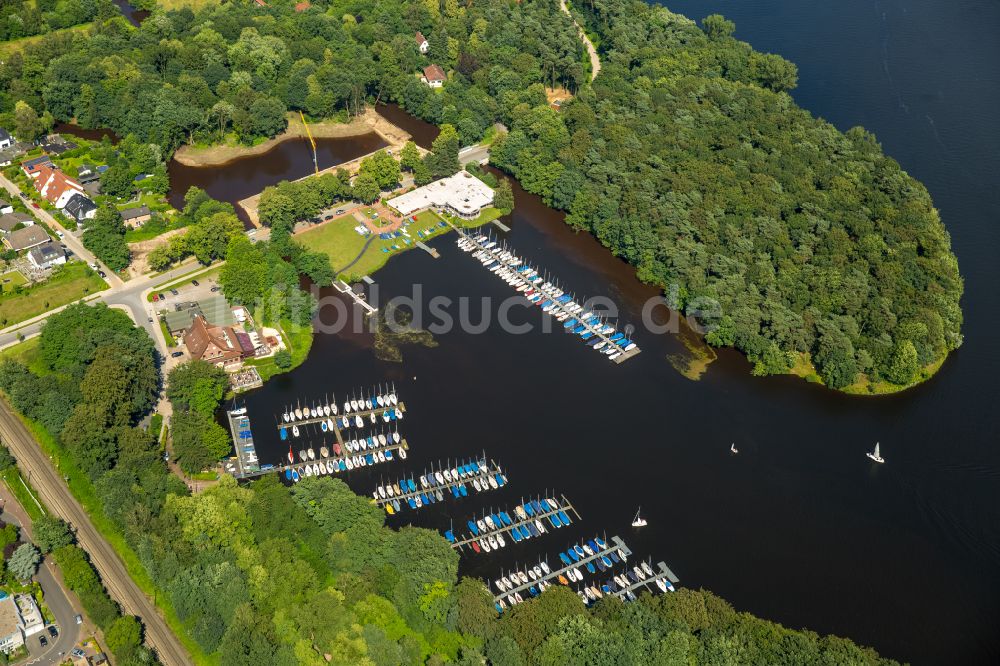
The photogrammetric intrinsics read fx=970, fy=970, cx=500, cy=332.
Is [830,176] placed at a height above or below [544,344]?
above

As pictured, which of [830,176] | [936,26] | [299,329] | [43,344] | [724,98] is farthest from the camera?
[936,26]

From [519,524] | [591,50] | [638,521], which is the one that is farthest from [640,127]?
[519,524]

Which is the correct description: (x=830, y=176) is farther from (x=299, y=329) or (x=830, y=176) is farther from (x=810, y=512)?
(x=299, y=329)

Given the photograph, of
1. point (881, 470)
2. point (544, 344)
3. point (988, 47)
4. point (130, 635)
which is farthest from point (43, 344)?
point (988, 47)

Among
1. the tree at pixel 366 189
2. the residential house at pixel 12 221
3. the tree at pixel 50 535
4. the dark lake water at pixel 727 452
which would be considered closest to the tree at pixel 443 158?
the tree at pixel 366 189

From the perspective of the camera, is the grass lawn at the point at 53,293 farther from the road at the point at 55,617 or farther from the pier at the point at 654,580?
the pier at the point at 654,580

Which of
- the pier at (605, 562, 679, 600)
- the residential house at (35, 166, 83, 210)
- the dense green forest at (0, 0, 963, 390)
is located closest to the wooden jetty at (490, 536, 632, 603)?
the pier at (605, 562, 679, 600)

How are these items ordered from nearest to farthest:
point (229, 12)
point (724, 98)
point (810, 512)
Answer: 1. point (810, 512)
2. point (724, 98)
3. point (229, 12)
